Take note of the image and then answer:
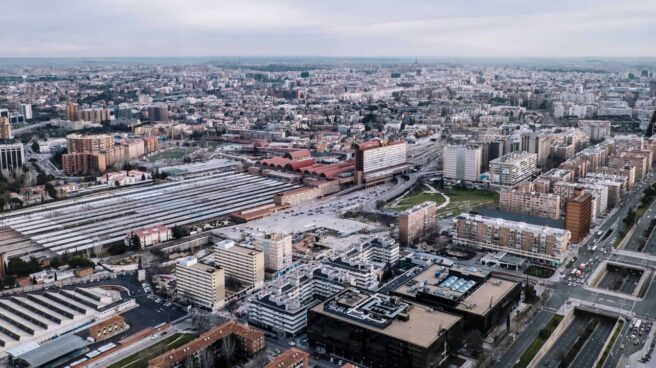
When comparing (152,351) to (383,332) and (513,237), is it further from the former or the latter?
(513,237)

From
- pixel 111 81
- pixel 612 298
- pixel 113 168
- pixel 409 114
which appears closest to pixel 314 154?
pixel 113 168

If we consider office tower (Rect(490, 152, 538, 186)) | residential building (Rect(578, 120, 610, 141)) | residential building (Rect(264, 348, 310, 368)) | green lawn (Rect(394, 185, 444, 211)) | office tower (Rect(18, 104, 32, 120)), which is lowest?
residential building (Rect(264, 348, 310, 368))

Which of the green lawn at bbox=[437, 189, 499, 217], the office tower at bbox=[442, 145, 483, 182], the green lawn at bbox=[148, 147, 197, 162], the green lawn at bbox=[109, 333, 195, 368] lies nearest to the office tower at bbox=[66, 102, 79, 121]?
the green lawn at bbox=[148, 147, 197, 162]

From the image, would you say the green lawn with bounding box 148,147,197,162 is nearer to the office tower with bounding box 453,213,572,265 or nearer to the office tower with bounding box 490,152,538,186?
the office tower with bounding box 490,152,538,186

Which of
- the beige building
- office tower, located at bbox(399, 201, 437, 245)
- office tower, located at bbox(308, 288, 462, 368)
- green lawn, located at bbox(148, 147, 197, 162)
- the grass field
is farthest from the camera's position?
green lawn, located at bbox(148, 147, 197, 162)

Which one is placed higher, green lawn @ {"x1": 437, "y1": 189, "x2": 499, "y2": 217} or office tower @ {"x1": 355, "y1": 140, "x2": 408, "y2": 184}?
office tower @ {"x1": 355, "y1": 140, "x2": 408, "y2": 184}

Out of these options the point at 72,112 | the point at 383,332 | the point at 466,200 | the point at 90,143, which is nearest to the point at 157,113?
the point at 72,112

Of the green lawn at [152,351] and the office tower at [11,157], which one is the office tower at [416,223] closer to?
the green lawn at [152,351]

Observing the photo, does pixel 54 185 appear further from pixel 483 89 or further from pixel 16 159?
pixel 483 89
